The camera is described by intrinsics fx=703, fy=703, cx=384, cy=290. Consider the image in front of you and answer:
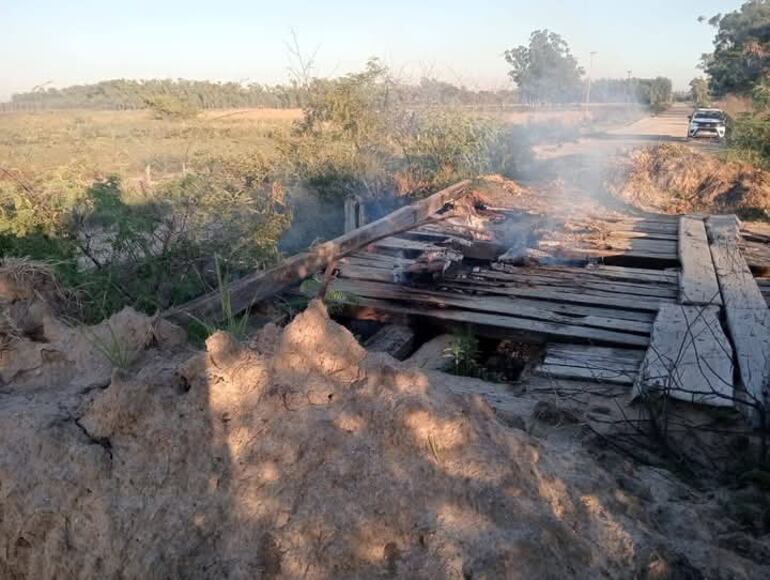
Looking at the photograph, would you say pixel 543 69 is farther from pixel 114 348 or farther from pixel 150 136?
pixel 114 348

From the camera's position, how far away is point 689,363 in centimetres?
431

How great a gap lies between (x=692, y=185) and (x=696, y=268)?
26.8 ft

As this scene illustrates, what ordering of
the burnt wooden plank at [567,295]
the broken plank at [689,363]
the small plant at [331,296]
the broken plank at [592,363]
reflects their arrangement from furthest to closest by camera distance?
the burnt wooden plank at [567,295]
the small plant at [331,296]
the broken plank at [592,363]
the broken plank at [689,363]

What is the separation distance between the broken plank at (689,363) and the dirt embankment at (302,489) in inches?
52.6

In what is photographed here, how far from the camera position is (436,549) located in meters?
2.05

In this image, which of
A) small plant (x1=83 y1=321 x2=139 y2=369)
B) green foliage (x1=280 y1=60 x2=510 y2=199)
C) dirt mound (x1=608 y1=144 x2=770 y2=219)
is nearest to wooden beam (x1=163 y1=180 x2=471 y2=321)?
small plant (x1=83 y1=321 x2=139 y2=369)

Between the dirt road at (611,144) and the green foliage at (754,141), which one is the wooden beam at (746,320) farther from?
the dirt road at (611,144)

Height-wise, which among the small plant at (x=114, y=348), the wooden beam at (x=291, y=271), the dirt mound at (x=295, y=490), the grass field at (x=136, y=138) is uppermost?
the small plant at (x=114, y=348)

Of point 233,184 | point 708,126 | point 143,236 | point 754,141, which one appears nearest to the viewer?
point 143,236

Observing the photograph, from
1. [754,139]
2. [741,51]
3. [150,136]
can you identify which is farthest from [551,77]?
[754,139]

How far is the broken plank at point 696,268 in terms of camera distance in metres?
5.85

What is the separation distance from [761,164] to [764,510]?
1365 cm

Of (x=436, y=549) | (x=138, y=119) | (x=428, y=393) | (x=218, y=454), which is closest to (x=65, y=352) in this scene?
(x=218, y=454)

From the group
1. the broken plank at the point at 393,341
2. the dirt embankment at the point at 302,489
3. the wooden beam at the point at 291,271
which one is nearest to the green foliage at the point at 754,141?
the wooden beam at the point at 291,271
